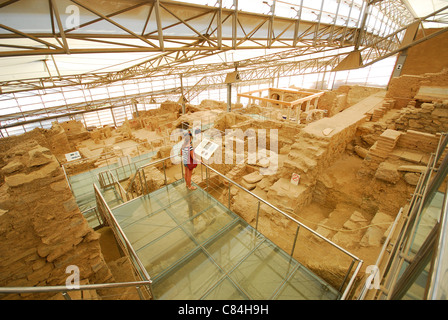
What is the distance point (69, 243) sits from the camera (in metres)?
3.42

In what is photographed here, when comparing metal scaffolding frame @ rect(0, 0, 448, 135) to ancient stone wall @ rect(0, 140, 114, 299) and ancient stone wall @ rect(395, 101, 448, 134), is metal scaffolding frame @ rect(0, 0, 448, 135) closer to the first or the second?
ancient stone wall @ rect(0, 140, 114, 299)

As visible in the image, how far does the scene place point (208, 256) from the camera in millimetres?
3502

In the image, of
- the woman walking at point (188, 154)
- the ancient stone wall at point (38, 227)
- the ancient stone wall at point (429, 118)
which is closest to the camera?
the ancient stone wall at point (38, 227)

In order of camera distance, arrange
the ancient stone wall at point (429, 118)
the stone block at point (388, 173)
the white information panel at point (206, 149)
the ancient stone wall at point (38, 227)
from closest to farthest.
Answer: the ancient stone wall at point (38, 227)
the white information panel at point (206, 149)
the stone block at point (388, 173)
the ancient stone wall at point (429, 118)

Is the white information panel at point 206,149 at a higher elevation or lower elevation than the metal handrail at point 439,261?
lower

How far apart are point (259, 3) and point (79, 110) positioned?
22.0 metres

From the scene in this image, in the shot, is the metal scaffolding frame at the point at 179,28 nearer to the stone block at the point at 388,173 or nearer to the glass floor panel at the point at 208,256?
the glass floor panel at the point at 208,256

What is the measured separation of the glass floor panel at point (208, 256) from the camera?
3.04 meters

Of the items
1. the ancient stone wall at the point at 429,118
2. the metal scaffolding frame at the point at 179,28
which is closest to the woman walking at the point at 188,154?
the metal scaffolding frame at the point at 179,28

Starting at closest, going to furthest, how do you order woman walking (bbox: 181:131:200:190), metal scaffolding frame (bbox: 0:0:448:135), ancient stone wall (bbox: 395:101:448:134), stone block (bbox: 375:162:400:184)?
metal scaffolding frame (bbox: 0:0:448:135), woman walking (bbox: 181:131:200:190), stone block (bbox: 375:162:400:184), ancient stone wall (bbox: 395:101:448:134)

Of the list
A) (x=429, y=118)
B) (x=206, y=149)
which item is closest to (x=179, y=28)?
(x=206, y=149)

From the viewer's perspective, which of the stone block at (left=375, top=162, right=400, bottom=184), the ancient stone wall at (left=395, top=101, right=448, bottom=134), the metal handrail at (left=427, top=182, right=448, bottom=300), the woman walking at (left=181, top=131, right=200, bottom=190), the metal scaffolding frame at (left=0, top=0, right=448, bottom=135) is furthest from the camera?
the ancient stone wall at (left=395, top=101, right=448, bottom=134)

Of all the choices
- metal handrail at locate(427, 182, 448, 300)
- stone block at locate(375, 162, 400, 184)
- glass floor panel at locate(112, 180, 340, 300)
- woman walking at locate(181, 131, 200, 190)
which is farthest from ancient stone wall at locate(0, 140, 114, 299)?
stone block at locate(375, 162, 400, 184)

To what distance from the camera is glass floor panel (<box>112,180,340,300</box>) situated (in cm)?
304
